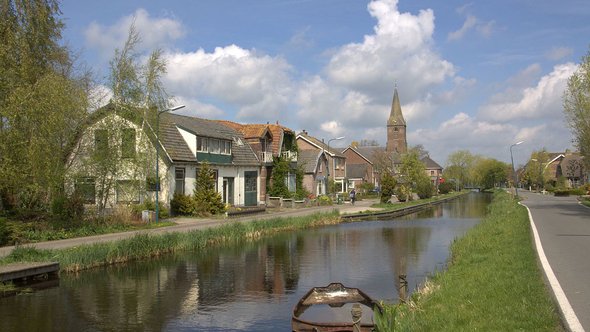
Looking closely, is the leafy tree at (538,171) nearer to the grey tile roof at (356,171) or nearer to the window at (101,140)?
the grey tile roof at (356,171)

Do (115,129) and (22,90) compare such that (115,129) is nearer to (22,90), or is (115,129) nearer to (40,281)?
(22,90)

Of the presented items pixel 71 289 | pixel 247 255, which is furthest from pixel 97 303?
pixel 247 255

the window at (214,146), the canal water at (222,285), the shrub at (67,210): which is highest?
the window at (214,146)

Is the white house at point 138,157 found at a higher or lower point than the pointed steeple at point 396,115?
lower

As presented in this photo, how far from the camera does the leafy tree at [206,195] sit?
122ft

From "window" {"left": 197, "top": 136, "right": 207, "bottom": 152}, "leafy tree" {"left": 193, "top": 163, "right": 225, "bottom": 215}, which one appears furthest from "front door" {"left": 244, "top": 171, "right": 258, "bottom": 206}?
"leafy tree" {"left": 193, "top": 163, "right": 225, "bottom": 215}

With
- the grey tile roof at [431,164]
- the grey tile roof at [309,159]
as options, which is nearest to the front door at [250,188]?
the grey tile roof at [309,159]

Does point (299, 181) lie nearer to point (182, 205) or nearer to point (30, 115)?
point (182, 205)

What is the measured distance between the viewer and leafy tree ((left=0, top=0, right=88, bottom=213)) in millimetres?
23375

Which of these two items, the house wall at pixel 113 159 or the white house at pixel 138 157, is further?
the white house at pixel 138 157

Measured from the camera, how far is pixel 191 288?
17.1m

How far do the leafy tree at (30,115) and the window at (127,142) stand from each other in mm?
2322

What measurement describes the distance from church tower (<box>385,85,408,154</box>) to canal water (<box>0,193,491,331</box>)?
10970cm

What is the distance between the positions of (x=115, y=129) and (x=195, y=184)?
422 inches
